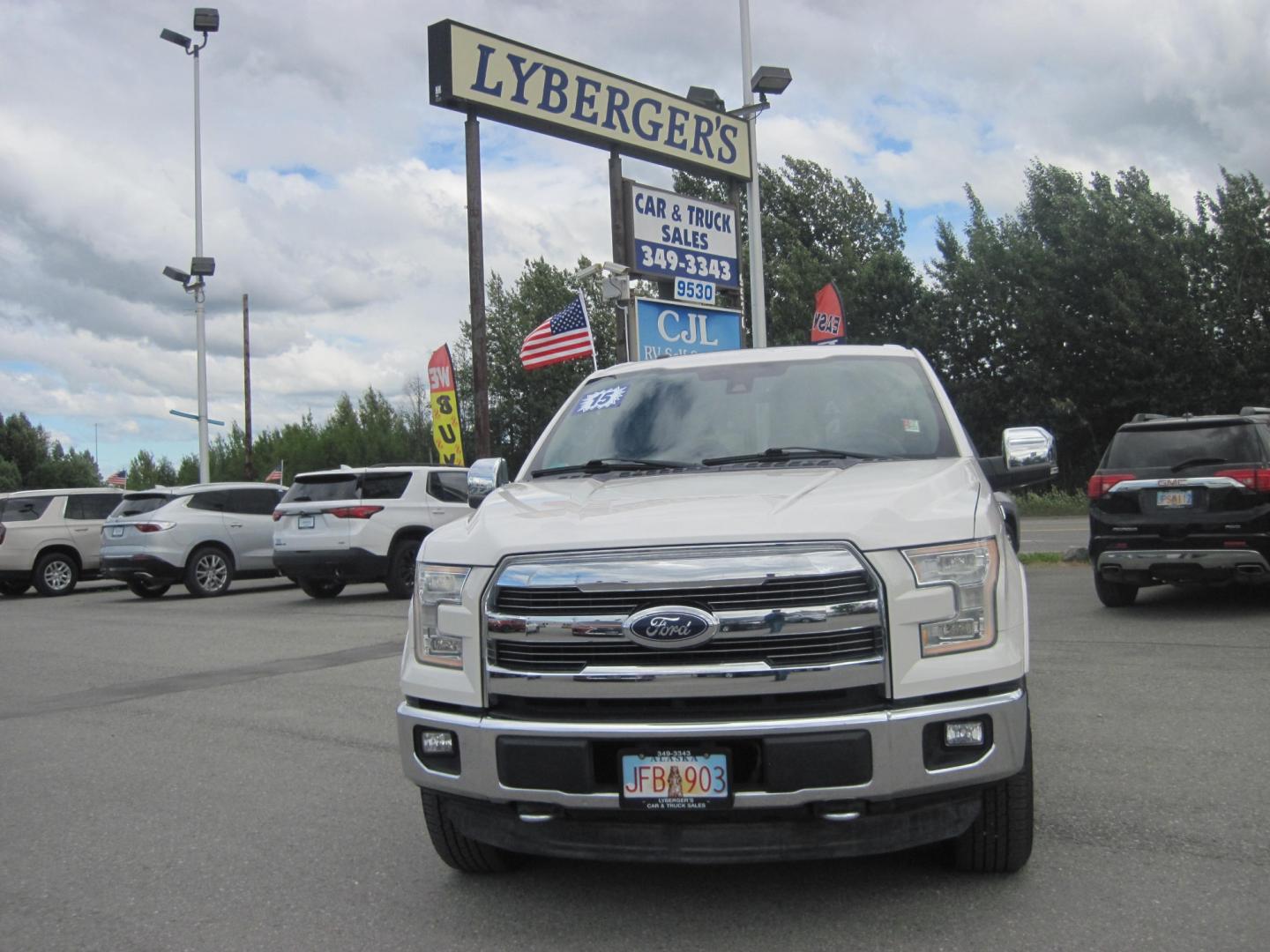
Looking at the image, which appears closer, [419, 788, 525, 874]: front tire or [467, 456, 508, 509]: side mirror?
[419, 788, 525, 874]: front tire

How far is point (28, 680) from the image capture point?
967 centimetres

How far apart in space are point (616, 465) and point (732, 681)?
169cm

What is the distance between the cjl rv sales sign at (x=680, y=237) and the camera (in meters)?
18.8

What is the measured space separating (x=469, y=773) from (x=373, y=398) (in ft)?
261

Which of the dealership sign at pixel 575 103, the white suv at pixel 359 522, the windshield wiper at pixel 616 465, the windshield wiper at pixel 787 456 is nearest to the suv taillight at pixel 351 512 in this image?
the white suv at pixel 359 522

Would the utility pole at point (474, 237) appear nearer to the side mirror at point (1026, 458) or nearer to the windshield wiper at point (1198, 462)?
the windshield wiper at point (1198, 462)

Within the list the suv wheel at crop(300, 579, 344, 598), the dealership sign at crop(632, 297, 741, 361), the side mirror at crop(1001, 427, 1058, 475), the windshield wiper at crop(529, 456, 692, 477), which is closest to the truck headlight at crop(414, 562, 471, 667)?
the windshield wiper at crop(529, 456, 692, 477)

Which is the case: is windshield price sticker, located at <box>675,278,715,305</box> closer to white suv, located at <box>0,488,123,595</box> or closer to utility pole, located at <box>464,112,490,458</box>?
utility pole, located at <box>464,112,490,458</box>

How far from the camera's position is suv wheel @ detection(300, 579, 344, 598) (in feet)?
53.9

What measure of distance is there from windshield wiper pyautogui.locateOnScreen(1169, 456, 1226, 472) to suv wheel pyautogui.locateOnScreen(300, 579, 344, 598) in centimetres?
1057

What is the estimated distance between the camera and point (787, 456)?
4.73 meters

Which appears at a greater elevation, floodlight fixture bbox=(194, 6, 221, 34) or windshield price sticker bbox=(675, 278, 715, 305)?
floodlight fixture bbox=(194, 6, 221, 34)

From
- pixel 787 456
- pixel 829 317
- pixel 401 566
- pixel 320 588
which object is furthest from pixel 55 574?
pixel 787 456

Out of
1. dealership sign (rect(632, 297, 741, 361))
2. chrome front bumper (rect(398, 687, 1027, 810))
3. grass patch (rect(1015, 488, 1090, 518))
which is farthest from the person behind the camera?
grass patch (rect(1015, 488, 1090, 518))
